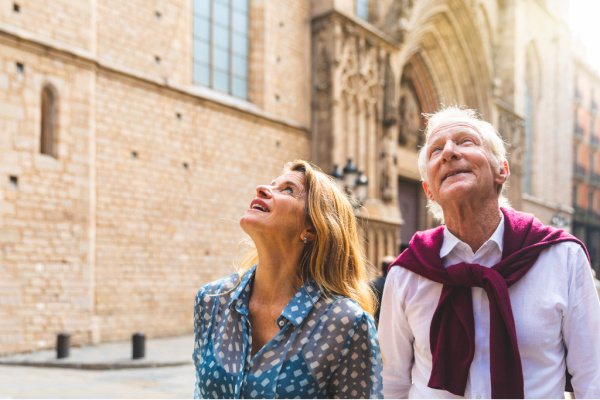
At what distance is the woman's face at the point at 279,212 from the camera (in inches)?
81.0

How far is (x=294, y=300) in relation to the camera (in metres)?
2.04

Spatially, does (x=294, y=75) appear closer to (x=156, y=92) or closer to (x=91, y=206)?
(x=156, y=92)

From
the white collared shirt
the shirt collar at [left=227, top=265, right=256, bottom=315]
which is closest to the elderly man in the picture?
the white collared shirt

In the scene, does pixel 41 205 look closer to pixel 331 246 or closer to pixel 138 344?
pixel 138 344

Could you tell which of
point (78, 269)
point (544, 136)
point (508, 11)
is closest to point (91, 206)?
point (78, 269)

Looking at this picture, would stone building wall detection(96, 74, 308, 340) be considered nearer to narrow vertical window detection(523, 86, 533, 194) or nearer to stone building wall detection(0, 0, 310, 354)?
stone building wall detection(0, 0, 310, 354)

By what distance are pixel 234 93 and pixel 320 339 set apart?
13.7 m

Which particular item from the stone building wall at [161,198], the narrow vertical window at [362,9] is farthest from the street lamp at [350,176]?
the narrow vertical window at [362,9]

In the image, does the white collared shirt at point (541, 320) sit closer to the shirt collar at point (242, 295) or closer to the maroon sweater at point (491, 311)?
the maroon sweater at point (491, 311)

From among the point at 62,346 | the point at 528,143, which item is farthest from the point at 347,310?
the point at 528,143

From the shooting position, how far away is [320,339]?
Result: 6.39ft

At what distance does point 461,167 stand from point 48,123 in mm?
10381

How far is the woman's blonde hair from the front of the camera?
6.93ft

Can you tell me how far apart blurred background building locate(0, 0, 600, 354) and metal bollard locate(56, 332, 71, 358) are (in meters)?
0.98
